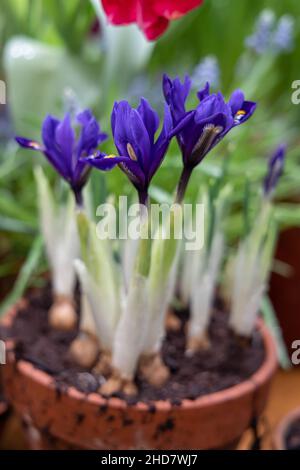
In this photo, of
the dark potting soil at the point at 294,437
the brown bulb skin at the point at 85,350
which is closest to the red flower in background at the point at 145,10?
the brown bulb skin at the point at 85,350

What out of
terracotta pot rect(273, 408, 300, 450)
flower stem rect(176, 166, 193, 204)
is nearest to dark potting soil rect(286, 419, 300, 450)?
terracotta pot rect(273, 408, 300, 450)

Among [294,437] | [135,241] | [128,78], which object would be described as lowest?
[294,437]

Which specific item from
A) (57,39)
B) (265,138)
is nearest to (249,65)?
(265,138)

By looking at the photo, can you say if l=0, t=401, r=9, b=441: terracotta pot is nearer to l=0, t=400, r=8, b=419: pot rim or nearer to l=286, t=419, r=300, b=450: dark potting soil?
l=0, t=400, r=8, b=419: pot rim

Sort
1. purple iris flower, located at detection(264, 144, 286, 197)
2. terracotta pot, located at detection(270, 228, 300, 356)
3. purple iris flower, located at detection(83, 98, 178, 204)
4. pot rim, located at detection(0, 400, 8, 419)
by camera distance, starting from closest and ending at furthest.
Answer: purple iris flower, located at detection(83, 98, 178, 204), purple iris flower, located at detection(264, 144, 286, 197), pot rim, located at detection(0, 400, 8, 419), terracotta pot, located at detection(270, 228, 300, 356)

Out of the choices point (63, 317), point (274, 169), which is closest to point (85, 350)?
point (63, 317)

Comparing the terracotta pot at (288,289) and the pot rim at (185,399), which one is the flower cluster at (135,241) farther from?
the terracotta pot at (288,289)

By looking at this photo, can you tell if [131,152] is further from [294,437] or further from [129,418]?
[294,437]
